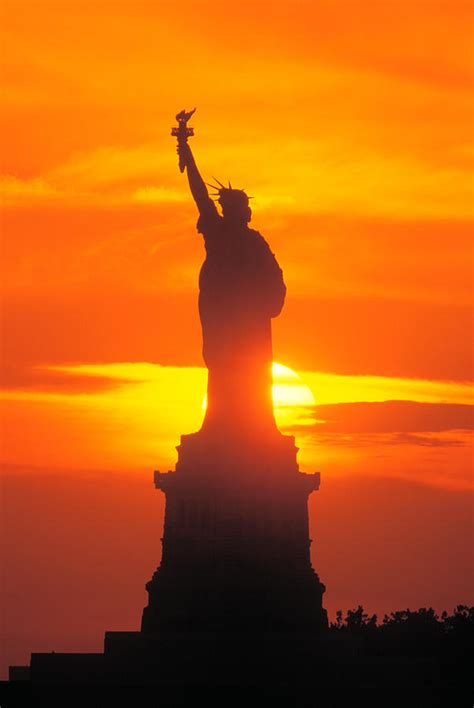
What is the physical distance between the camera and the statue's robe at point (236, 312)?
136 feet

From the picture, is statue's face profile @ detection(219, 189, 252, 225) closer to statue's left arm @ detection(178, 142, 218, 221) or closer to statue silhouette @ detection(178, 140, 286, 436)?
statue silhouette @ detection(178, 140, 286, 436)

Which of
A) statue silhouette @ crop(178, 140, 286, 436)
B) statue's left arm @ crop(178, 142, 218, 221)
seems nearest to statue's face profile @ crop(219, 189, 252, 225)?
statue silhouette @ crop(178, 140, 286, 436)

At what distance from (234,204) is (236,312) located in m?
2.31

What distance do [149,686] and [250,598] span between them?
335 centimetres

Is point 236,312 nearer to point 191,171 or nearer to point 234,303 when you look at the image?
point 234,303

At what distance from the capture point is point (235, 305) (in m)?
41.9

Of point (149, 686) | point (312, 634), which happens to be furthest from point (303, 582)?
point (149, 686)

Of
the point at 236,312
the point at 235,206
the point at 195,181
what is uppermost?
the point at 195,181

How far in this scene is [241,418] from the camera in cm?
4131

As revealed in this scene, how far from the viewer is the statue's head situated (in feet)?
138

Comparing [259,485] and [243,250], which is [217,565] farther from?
[243,250]

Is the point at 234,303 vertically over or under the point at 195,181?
under

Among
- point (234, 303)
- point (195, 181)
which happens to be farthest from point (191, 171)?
point (234, 303)

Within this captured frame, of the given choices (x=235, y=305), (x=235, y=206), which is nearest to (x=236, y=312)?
(x=235, y=305)
